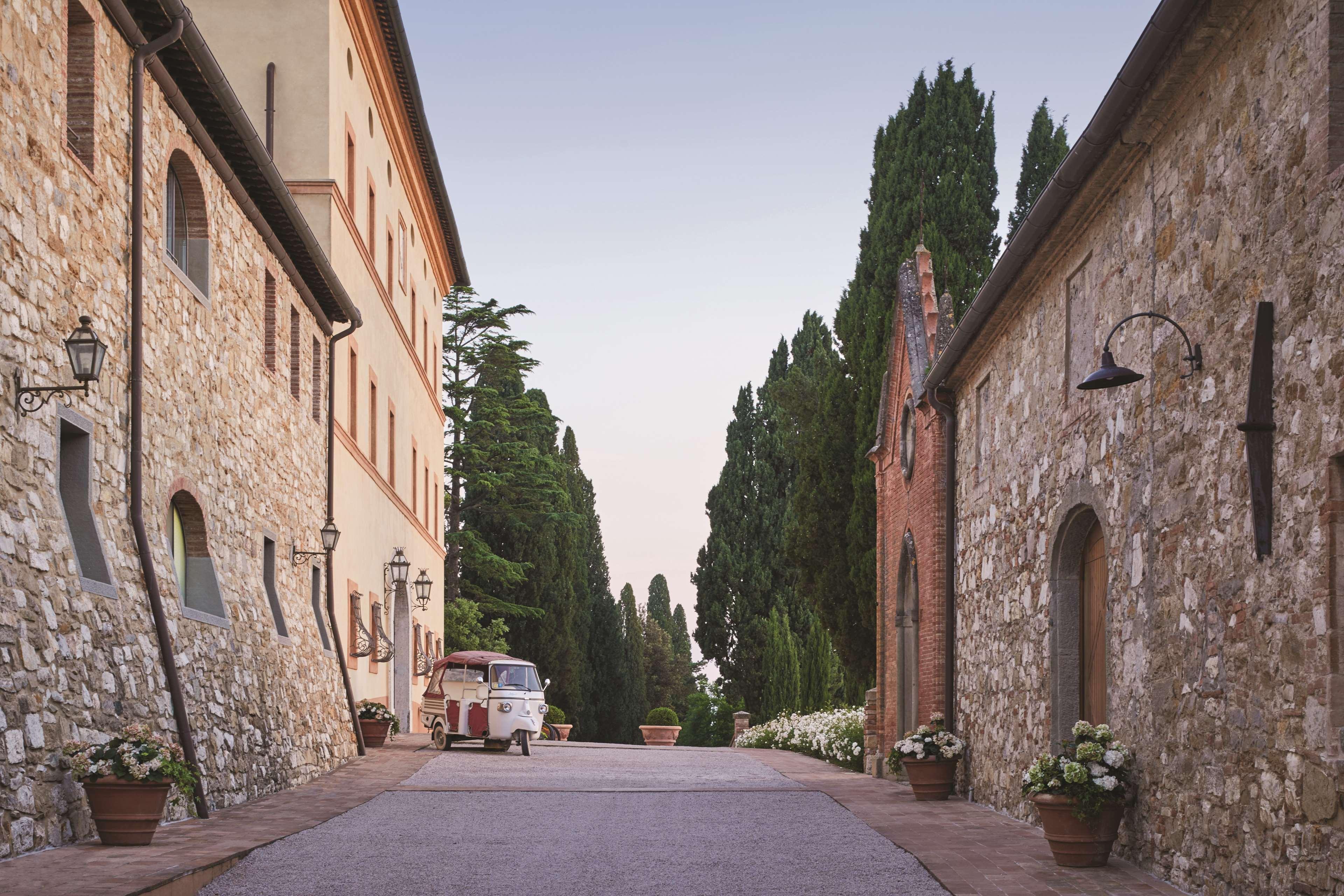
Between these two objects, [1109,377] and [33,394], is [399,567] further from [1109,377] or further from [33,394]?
[1109,377]

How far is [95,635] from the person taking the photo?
957cm

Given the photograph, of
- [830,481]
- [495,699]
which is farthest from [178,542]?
[830,481]

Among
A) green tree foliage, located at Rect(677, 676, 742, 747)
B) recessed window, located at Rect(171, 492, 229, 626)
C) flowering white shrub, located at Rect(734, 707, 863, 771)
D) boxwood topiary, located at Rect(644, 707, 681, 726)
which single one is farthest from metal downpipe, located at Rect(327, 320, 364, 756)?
boxwood topiary, located at Rect(644, 707, 681, 726)

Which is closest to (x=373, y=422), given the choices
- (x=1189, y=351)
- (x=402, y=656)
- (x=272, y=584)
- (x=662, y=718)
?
(x=402, y=656)

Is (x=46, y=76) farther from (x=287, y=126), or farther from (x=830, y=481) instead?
(x=830, y=481)

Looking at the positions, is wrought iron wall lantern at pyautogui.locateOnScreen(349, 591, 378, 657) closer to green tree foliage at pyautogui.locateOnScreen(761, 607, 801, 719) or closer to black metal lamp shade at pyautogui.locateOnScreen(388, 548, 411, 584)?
black metal lamp shade at pyautogui.locateOnScreen(388, 548, 411, 584)

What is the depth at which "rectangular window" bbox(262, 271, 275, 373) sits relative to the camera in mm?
16594

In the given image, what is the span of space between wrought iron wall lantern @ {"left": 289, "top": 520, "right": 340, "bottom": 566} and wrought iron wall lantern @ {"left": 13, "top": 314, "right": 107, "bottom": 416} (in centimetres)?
814

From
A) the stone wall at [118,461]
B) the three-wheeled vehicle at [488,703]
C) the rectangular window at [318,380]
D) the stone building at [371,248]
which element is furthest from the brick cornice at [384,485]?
the stone wall at [118,461]

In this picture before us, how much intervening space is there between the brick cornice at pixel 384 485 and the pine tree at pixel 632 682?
10.9 m

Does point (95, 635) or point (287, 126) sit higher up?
A: point (287, 126)

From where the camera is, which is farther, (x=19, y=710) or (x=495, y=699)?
(x=495, y=699)

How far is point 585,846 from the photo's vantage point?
33.8ft

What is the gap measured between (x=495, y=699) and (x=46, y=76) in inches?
558
